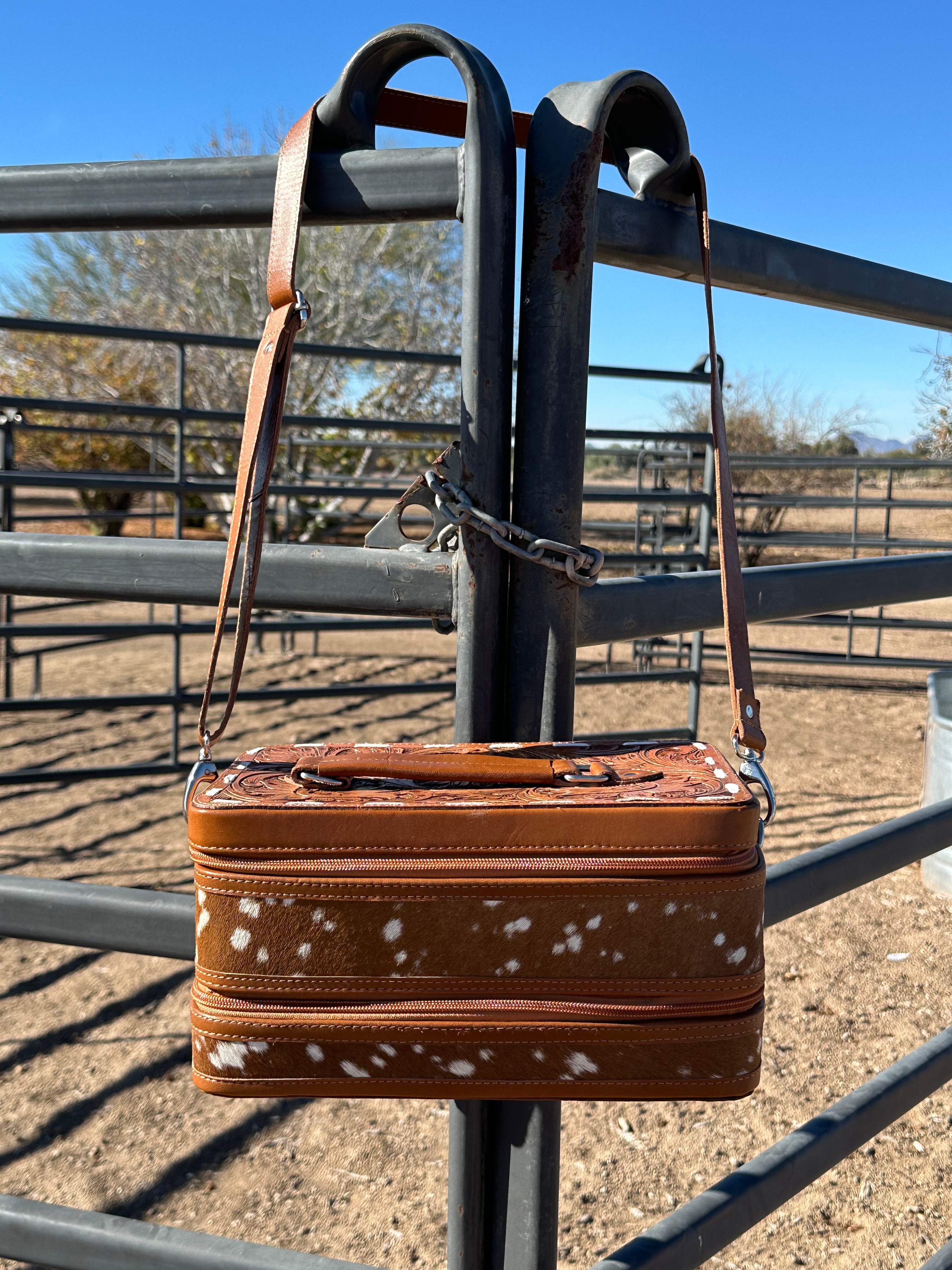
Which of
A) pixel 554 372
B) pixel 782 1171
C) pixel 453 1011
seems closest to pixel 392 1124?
pixel 782 1171

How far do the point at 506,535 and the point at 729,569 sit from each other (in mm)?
191

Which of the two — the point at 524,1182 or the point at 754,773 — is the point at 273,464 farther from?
the point at 524,1182

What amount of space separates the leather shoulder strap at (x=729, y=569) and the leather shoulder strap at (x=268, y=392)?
325 millimetres

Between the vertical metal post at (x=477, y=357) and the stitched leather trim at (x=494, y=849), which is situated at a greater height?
the vertical metal post at (x=477, y=357)

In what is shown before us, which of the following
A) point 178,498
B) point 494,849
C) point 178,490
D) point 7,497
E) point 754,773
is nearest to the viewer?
point 494,849

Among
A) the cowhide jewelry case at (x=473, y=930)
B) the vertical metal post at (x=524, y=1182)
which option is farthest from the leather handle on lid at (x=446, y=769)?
the vertical metal post at (x=524, y=1182)

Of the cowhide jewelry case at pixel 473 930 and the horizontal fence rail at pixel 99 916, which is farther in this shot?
the horizontal fence rail at pixel 99 916

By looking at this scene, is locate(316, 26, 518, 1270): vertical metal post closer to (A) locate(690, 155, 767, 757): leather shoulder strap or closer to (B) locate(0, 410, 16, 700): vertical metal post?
(A) locate(690, 155, 767, 757): leather shoulder strap

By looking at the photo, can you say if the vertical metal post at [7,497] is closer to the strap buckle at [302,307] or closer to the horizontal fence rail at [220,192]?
the horizontal fence rail at [220,192]

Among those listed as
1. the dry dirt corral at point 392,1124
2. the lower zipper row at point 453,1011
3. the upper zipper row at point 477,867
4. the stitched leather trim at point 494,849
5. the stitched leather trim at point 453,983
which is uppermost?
the stitched leather trim at point 494,849

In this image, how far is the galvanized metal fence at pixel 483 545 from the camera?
71 centimetres

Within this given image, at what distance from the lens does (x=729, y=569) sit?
0.78 metres

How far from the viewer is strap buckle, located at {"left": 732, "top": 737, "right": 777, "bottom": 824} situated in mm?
721

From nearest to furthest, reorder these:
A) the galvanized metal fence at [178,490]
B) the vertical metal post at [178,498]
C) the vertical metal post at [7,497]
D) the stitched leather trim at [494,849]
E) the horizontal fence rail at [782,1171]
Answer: the stitched leather trim at [494,849]
the horizontal fence rail at [782,1171]
the galvanized metal fence at [178,490]
the vertical metal post at [178,498]
the vertical metal post at [7,497]
